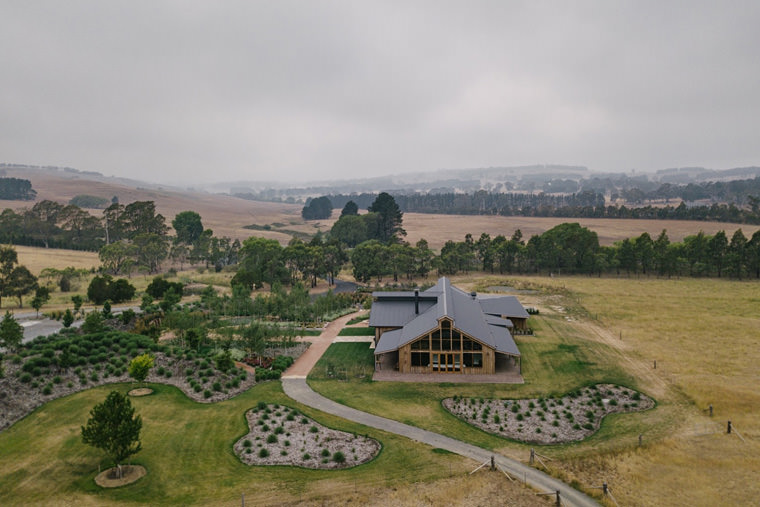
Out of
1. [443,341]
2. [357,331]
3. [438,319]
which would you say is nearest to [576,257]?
[357,331]

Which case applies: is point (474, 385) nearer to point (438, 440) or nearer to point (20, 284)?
point (438, 440)

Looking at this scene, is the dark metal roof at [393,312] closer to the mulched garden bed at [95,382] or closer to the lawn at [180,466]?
the mulched garden bed at [95,382]

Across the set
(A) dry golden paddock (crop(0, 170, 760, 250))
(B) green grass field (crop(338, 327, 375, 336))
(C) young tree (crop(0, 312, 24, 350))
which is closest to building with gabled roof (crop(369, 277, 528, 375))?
(B) green grass field (crop(338, 327, 375, 336))

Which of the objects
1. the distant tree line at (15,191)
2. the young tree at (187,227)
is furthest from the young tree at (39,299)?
the distant tree line at (15,191)

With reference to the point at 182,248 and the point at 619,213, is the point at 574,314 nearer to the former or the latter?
the point at 182,248


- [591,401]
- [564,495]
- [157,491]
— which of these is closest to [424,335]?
[591,401]
